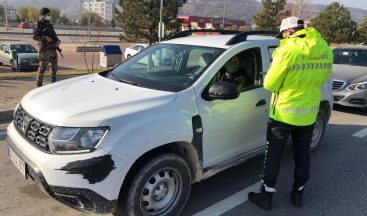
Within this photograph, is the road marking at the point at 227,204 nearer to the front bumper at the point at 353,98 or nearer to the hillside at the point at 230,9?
the front bumper at the point at 353,98

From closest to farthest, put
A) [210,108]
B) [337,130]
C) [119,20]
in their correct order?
1. [210,108]
2. [337,130]
3. [119,20]

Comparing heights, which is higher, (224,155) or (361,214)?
(224,155)

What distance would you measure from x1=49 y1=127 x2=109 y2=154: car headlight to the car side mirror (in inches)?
43.5

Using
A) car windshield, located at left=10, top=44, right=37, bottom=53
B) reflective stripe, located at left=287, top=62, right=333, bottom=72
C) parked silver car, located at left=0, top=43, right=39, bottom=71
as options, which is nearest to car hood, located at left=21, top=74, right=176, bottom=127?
reflective stripe, located at left=287, top=62, right=333, bottom=72

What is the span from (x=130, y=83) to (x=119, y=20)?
2916cm

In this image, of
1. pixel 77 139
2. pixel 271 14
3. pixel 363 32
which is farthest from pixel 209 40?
pixel 363 32

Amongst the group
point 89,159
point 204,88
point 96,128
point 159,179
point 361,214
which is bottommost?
point 361,214

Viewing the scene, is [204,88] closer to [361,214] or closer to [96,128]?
[96,128]

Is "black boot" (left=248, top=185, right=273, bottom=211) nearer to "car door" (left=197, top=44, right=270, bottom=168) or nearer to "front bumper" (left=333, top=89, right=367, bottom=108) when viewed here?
"car door" (left=197, top=44, right=270, bottom=168)

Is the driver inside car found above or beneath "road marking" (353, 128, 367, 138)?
above

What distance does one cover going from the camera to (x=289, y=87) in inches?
138

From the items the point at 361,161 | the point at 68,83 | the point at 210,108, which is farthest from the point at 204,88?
the point at 361,161

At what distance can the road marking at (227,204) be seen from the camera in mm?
3717

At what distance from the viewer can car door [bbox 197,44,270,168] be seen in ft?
11.9
